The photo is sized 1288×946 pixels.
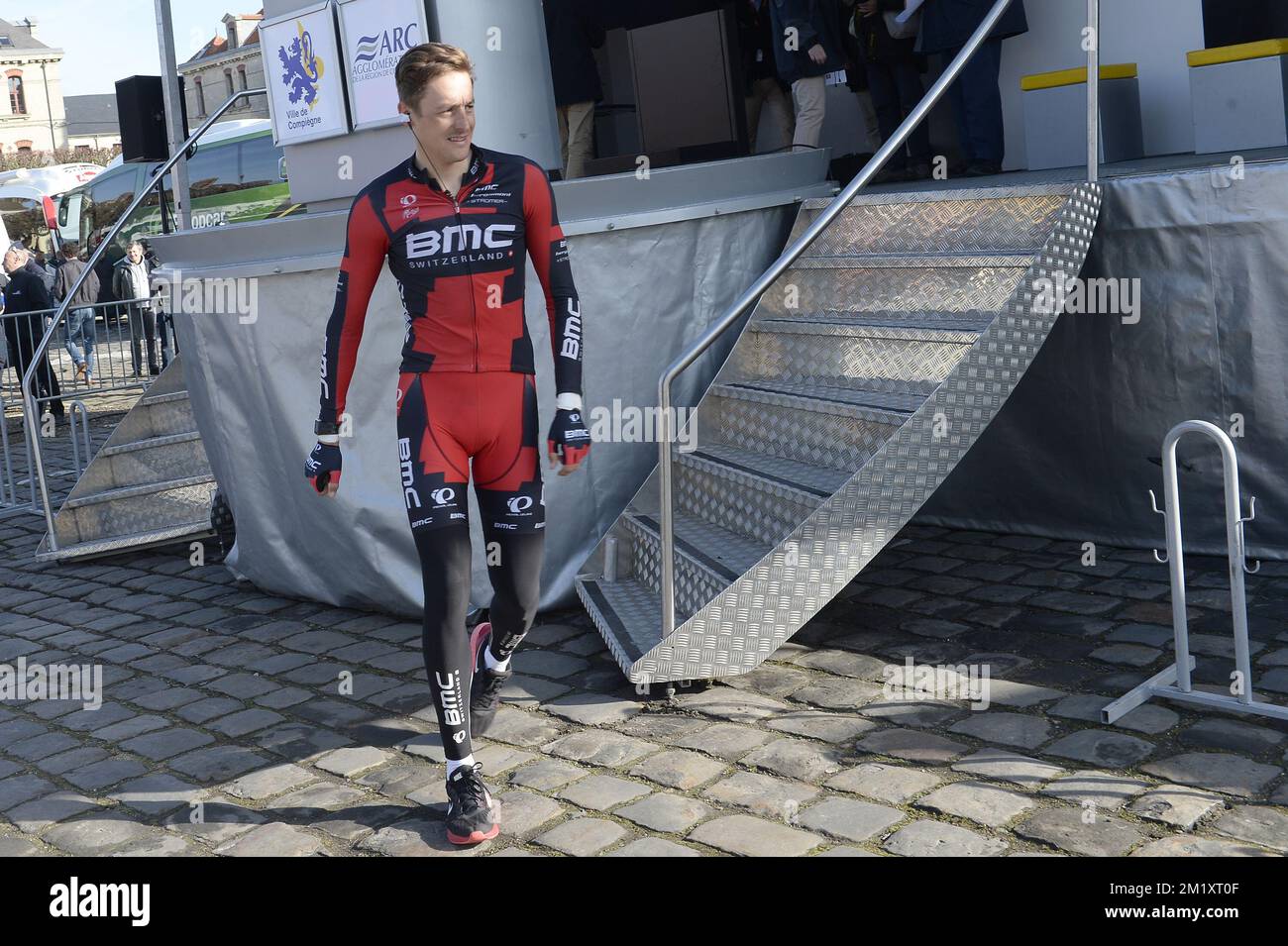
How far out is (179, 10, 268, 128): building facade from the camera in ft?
237

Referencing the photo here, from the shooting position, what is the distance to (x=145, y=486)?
330 inches

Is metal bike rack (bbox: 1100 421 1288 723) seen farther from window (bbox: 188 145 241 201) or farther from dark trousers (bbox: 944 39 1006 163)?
window (bbox: 188 145 241 201)

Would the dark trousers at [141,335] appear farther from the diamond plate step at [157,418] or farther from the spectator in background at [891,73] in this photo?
the spectator in background at [891,73]

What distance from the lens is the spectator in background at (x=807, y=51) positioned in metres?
8.10

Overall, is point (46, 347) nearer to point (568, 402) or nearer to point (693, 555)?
point (693, 555)

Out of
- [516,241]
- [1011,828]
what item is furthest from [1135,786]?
[516,241]

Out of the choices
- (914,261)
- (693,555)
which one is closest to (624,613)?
(693,555)

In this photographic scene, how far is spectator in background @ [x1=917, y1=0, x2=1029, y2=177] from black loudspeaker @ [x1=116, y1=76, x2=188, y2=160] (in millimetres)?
6217

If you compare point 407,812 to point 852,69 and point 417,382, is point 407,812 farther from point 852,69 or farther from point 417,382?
point 852,69

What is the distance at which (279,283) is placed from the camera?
616 centimetres

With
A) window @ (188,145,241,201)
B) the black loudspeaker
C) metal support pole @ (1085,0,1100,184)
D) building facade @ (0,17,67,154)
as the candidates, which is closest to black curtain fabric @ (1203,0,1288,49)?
metal support pole @ (1085,0,1100,184)

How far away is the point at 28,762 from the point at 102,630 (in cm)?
181

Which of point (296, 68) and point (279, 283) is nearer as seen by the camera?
point (279, 283)
